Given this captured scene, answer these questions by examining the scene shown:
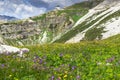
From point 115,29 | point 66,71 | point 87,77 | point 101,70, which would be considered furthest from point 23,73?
point 115,29

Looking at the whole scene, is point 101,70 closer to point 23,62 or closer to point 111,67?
point 111,67

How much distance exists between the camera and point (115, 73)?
455 inches

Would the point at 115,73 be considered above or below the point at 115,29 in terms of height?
below

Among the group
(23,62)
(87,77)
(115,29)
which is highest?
(115,29)

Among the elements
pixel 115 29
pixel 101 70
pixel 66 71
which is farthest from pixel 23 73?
pixel 115 29

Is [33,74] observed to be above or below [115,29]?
below

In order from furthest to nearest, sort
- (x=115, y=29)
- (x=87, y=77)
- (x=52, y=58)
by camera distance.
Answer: (x=115, y=29), (x=52, y=58), (x=87, y=77)

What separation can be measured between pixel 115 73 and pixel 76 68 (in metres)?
1.99

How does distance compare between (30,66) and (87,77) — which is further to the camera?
(30,66)

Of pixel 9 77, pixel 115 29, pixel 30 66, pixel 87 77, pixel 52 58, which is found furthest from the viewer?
pixel 115 29

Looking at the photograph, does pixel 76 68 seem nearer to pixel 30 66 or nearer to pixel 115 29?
pixel 30 66

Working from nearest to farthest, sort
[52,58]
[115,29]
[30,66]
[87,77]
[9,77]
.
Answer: [9,77] → [87,77] → [30,66] → [52,58] → [115,29]

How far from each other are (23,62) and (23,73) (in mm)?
1581

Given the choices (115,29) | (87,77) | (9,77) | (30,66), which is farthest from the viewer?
(115,29)
